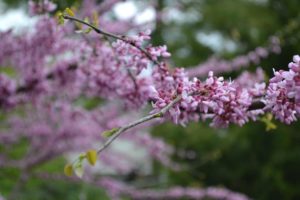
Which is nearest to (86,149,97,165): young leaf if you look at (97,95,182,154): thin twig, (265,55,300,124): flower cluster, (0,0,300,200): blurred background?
(97,95,182,154): thin twig

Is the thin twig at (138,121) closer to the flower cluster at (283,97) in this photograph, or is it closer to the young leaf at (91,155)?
the young leaf at (91,155)

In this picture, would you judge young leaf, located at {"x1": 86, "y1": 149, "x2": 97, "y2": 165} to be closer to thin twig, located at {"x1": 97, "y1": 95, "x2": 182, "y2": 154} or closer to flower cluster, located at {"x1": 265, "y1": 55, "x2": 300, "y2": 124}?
thin twig, located at {"x1": 97, "y1": 95, "x2": 182, "y2": 154}

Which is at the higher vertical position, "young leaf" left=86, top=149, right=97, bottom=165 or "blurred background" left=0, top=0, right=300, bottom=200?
"blurred background" left=0, top=0, right=300, bottom=200

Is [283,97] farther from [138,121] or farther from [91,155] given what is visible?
[91,155]

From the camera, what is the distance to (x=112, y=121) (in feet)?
10.9

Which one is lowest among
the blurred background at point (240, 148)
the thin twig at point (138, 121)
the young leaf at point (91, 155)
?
the young leaf at point (91, 155)

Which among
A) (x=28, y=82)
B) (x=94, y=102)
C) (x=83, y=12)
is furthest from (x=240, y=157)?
(x=28, y=82)

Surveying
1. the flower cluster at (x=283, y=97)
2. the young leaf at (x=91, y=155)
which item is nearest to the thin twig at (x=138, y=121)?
the young leaf at (x=91, y=155)

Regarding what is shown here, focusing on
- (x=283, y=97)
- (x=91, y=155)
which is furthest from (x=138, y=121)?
(x=283, y=97)

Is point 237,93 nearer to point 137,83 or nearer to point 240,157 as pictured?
point 137,83

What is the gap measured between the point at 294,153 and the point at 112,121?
99.9 inches

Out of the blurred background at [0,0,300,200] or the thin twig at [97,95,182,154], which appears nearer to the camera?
the thin twig at [97,95,182,154]

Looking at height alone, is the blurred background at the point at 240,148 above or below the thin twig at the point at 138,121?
above

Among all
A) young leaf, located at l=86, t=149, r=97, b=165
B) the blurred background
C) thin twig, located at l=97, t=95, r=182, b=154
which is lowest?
young leaf, located at l=86, t=149, r=97, b=165
